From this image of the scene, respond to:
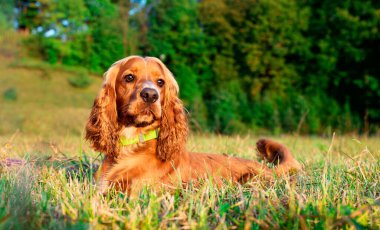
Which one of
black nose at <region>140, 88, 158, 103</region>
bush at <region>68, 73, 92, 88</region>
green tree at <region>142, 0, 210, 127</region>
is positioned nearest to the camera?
black nose at <region>140, 88, 158, 103</region>

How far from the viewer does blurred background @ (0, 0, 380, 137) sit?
18825mm

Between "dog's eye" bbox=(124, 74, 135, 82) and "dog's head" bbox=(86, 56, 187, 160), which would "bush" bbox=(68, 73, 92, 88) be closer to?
"dog's head" bbox=(86, 56, 187, 160)

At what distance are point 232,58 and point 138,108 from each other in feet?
74.6

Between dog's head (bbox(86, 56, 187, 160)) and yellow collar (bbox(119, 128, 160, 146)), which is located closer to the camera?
dog's head (bbox(86, 56, 187, 160))

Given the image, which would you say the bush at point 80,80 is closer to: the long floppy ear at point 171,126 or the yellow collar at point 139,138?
the long floppy ear at point 171,126

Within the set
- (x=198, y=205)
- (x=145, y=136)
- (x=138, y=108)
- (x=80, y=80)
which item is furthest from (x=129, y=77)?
(x=80, y=80)

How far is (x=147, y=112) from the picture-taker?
3.10 m

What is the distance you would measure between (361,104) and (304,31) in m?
5.85

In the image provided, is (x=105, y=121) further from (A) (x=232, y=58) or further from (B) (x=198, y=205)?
(A) (x=232, y=58)

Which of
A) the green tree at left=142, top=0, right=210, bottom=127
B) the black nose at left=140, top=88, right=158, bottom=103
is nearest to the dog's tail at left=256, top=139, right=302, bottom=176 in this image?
the black nose at left=140, top=88, right=158, bottom=103

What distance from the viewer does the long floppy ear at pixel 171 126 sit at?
3.21m

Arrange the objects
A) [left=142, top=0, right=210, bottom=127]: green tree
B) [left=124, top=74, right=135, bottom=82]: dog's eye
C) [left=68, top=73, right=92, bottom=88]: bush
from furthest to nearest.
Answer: [left=142, top=0, right=210, bottom=127]: green tree → [left=68, top=73, right=92, bottom=88]: bush → [left=124, top=74, right=135, bottom=82]: dog's eye

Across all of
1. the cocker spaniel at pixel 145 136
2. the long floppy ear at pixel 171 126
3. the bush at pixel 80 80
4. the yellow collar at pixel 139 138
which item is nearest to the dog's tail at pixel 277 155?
the cocker spaniel at pixel 145 136

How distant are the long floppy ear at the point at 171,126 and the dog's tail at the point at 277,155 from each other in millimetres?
935
